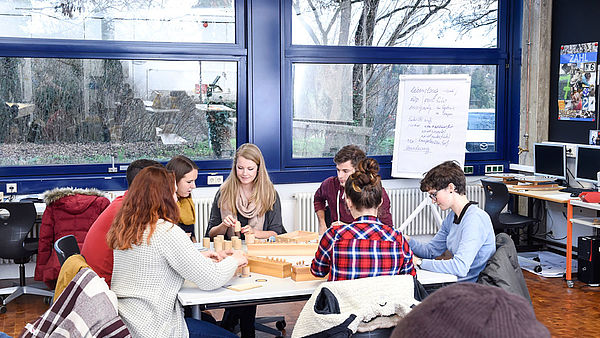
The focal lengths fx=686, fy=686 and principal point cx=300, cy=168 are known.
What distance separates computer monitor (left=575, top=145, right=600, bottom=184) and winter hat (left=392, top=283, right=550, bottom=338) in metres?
6.30

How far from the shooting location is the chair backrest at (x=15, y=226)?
532 centimetres

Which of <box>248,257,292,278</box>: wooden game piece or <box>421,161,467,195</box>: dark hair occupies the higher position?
<box>421,161,467,195</box>: dark hair

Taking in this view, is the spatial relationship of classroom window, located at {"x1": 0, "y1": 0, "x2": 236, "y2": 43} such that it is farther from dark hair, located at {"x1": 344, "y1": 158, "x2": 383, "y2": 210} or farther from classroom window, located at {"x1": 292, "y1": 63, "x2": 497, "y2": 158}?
dark hair, located at {"x1": 344, "y1": 158, "x2": 383, "y2": 210}

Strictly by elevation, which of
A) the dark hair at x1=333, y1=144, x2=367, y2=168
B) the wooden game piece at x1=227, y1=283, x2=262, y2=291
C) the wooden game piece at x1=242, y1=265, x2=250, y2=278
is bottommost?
the wooden game piece at x1=227, y1=283, x2=262, y2=291

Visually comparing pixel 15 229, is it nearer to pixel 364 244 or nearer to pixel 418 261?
pixel 418 261

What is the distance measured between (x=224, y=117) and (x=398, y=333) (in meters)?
6.23

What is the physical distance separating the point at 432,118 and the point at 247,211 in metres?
3.15

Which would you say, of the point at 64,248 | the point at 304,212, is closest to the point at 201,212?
the point at 304,212

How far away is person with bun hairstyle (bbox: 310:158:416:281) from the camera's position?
2.92 meters

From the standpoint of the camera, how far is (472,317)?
685 mm

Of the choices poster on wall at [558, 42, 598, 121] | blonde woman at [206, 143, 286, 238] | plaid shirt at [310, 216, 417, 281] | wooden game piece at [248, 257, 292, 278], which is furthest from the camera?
poster on wall at [558, 42, 598, 121]

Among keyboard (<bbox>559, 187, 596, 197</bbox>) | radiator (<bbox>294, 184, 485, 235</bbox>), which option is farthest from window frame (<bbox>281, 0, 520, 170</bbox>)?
keyboard (<bbox>559, 187, 596, 197</bbox>)

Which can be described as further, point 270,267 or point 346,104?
point 346,104

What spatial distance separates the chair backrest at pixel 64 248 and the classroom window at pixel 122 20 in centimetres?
331
